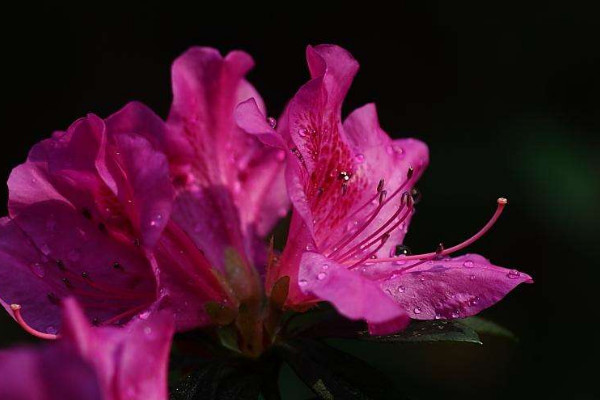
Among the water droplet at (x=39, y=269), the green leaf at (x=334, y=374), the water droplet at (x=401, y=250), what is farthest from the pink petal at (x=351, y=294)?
the water droplet at (x=39, y=269)

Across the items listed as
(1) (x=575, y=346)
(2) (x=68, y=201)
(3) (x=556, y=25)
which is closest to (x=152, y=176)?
(2) (x=68, y=201)

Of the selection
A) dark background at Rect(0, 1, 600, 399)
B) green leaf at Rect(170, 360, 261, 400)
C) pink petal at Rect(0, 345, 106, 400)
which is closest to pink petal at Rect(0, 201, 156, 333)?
green leaf at Rect(170, 360, 261, 400)

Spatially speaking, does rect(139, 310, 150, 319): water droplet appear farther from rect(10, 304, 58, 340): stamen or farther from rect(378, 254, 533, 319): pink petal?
rect(378, 254, 533, 319): pink petal

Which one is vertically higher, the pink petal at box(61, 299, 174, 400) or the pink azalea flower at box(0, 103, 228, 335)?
the pink petal at box(61, 299, 174, 400)

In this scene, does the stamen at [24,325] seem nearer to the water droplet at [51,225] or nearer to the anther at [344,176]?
the water droplet at [51,225]

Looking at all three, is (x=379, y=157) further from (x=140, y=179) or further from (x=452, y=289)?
(x=140, y=179)
